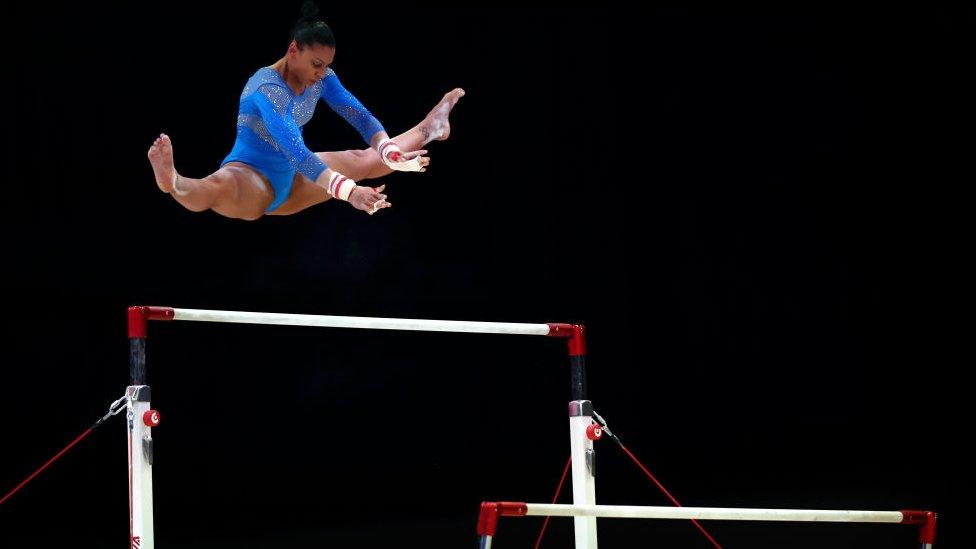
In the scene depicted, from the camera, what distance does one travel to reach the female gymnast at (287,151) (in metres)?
3.53

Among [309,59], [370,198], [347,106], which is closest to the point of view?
[370,198]

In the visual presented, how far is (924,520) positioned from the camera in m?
3.93

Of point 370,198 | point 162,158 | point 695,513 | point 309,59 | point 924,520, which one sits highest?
point 309,59

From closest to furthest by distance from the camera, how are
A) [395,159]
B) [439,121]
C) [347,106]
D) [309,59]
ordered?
1. [309,59]
2. [395,159]
3. [347,106]
4. [439,121]

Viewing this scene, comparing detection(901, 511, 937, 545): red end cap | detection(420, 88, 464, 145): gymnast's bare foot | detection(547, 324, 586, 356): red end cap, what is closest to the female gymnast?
detection(420, 88, 464, 145): gymnast's bare foot

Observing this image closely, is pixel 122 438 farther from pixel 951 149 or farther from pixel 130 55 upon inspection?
pixel 951 149

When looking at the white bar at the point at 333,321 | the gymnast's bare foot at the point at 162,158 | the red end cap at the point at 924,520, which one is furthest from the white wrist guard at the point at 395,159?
the red end cap at the point at 924,520

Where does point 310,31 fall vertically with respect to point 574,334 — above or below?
above

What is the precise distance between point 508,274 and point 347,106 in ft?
7.08

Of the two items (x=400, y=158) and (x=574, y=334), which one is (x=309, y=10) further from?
(x=574, y=334)

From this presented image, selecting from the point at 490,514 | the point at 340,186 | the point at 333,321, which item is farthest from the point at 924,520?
the point at 340,186

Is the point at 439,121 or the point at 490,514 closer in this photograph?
the point at 490,514

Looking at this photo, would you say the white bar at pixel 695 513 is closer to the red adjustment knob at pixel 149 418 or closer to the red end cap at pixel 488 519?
the red end cap at pixel 488 519

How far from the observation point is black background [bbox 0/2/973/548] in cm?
501
